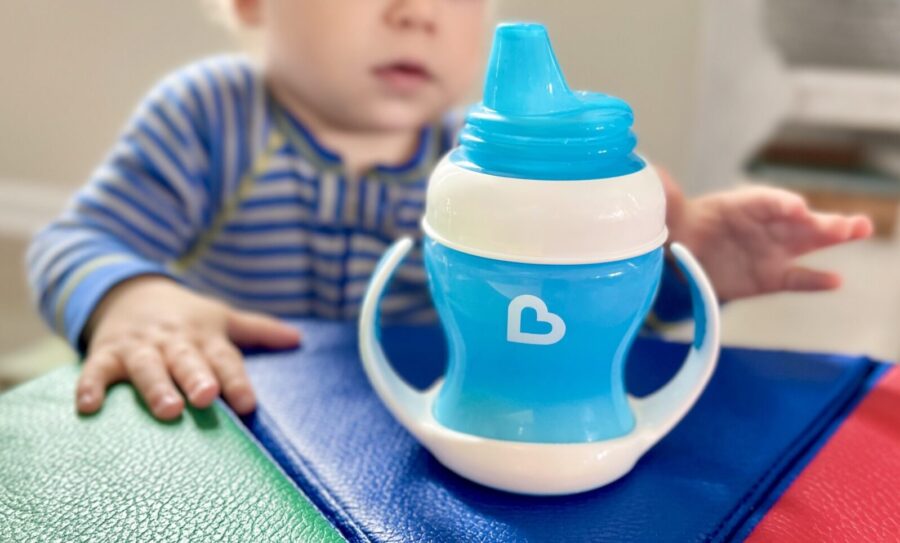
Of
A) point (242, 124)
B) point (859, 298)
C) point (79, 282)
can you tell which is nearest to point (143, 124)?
point (242, 124)

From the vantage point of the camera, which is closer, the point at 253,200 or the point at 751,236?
the point at 751,236

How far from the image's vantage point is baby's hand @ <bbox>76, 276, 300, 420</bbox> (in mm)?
464

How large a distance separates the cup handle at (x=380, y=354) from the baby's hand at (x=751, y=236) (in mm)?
183

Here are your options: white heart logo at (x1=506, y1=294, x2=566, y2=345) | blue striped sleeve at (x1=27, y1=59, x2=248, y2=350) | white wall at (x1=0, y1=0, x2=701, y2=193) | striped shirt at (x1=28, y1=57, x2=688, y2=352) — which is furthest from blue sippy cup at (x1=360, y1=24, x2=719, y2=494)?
white wall at (x1=0, y1=0, x2=701, y2=193)

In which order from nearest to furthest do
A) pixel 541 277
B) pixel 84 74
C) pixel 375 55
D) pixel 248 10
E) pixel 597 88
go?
pixel 541 277
pixel 375 55
pixel 248 10
pixel 597 88
pixel 84 74

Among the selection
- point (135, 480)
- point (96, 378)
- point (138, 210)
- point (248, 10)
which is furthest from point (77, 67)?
point (135, 480)

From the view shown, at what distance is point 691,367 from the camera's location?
41cm

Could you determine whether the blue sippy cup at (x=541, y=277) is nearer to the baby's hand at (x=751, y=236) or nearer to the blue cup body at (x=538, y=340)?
the blue cup body at (x=538, y=340)

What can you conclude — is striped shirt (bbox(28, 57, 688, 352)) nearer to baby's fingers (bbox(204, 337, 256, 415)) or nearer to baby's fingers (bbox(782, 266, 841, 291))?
baby's fingers (bbox(204, 337, 256, 415))

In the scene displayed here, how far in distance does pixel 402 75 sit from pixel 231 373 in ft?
1.07

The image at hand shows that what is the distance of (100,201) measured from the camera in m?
0.69

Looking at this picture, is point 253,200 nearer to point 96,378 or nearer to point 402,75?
point 402,75

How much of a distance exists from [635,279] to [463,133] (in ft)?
0.31

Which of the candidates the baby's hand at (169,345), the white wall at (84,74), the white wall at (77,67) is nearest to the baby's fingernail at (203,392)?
the baby's hand at (169,345)
